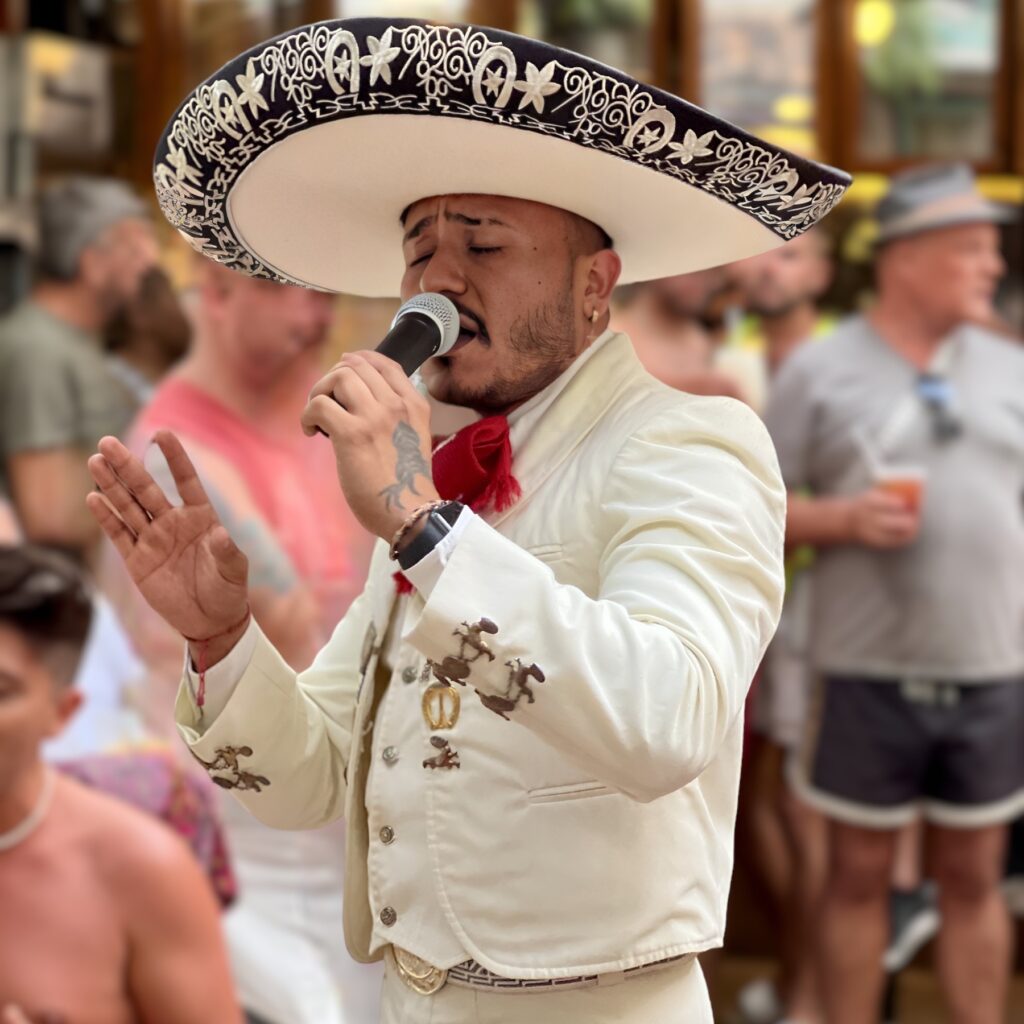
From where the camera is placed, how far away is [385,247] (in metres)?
1.89

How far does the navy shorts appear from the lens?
3.88m

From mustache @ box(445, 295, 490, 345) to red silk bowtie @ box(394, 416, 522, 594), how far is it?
7 centimetres

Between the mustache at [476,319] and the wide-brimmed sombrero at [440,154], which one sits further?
the mustache at [476,319]

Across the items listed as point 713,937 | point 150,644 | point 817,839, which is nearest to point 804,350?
point 817,839

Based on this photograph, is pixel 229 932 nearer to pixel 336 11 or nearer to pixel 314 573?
pixel 314 573

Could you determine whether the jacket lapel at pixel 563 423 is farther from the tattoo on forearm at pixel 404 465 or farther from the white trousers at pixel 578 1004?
the white trousers at pixel 578 1004

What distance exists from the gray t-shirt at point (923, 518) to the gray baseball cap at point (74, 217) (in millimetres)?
1639

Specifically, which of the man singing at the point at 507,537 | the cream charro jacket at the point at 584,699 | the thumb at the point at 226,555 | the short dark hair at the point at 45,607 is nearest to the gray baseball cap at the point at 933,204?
the short dark hair at the point at 45,607

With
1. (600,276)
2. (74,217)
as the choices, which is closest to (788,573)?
(74,217)

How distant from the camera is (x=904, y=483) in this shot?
150 inches

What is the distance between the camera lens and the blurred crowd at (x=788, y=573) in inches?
128

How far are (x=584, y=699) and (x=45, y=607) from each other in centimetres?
149

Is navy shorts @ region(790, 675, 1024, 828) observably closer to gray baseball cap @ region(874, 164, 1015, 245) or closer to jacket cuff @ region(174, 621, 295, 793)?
gray baseball cap @ region(874, 164, 1015, 245)

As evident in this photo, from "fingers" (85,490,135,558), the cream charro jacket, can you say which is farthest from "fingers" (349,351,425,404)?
"fingers" (85,490,135,558)
